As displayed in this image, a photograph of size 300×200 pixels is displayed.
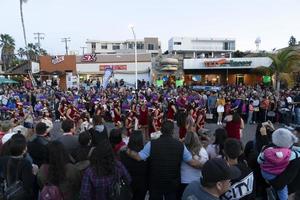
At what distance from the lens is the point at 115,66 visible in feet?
130

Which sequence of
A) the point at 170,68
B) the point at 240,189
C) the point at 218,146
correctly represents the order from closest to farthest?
the point at 240,189 < the point at 218,146 < the point at 170,68

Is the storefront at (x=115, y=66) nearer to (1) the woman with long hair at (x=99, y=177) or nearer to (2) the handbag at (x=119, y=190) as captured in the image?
(2) the handbag at (x=119, y=190)

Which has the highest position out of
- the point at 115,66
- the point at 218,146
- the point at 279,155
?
the point at 115,66

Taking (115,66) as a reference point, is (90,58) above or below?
above

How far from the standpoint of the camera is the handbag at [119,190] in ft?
11.8

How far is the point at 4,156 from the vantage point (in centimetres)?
441

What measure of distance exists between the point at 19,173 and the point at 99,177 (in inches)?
43.1

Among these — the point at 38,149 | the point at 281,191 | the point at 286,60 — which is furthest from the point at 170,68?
the point at 281,191

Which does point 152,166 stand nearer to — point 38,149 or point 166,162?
point 166,162

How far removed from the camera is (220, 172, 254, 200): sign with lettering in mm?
3576

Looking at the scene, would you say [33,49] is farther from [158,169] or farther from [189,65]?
Answer: [158,169]

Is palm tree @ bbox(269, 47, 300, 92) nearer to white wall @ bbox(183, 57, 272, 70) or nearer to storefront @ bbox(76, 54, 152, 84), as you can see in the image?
white wall @ bbox(183, 57, 272, 70)

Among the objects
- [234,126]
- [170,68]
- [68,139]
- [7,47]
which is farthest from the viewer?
[7,47]

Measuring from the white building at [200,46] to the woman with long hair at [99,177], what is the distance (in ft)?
171
